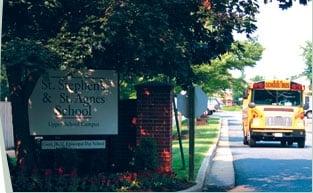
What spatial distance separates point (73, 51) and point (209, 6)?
182cm

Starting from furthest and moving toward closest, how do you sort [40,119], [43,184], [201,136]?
1. [201,136]
2. [40,119]
3. [43,184]

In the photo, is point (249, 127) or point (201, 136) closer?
point (249, 127)

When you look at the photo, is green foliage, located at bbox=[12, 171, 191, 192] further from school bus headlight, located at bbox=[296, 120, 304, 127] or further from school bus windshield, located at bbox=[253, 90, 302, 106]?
school bus headlight, located at bbox=[296, 120, 304, 127]

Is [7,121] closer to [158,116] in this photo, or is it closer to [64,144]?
[64,144]

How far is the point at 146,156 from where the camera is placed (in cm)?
866

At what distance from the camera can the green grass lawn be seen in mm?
10086

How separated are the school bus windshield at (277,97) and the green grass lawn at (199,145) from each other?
959 mm

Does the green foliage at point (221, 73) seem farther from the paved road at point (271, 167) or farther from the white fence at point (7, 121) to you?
the white fence at point (7, 121)

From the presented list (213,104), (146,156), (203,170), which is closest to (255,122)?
(213,104)

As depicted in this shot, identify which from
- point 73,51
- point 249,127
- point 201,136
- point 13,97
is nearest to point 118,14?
point 73,51

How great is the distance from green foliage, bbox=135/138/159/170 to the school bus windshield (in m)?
3.60

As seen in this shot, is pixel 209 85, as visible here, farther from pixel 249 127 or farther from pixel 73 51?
pixel 73 51

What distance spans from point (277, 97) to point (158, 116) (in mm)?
3856

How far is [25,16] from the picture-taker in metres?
7.41
